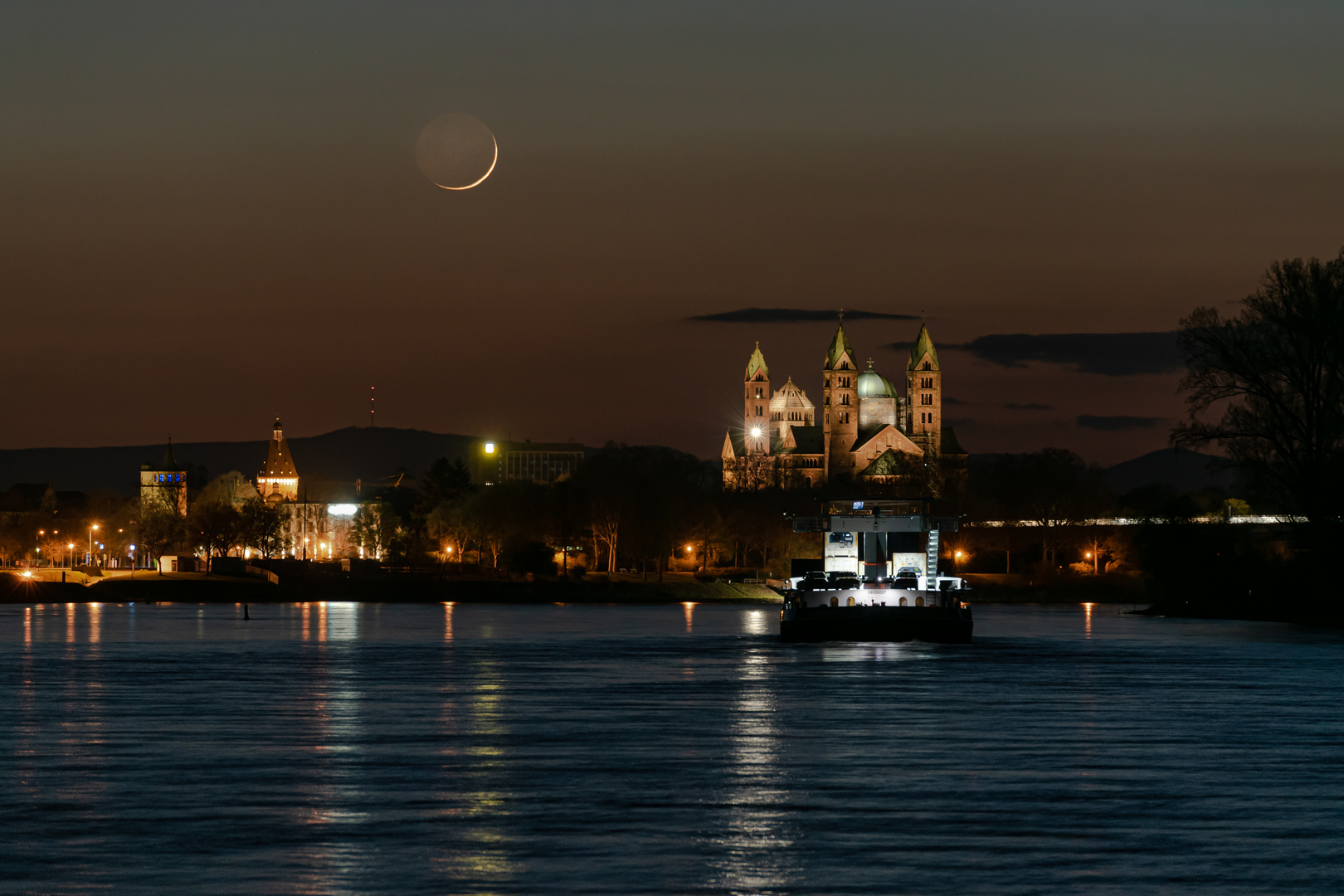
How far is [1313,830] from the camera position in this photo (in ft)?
70.5

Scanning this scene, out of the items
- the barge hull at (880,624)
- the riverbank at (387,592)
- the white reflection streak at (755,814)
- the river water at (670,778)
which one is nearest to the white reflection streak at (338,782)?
the river water at (670,778)

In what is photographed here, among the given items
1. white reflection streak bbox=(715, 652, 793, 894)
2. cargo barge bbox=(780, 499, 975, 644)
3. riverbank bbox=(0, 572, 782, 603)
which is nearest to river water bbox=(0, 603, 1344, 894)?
white reflection streak bbox=(715, 652, 793, 894)

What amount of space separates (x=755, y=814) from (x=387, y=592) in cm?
15189

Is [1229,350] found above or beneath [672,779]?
above

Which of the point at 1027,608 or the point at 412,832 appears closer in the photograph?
the point at 412,832

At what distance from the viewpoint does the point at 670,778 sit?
2667 centimetres

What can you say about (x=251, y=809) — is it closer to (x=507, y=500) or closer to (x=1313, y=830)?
(x=1313, y=830)

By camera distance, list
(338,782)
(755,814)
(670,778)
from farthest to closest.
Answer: (670,778), (338,782), (755,814)

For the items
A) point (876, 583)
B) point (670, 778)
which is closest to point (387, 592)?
point (876, 583)

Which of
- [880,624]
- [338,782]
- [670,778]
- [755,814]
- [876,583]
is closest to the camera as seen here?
[755,814]

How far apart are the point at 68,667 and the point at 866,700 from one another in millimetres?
27667

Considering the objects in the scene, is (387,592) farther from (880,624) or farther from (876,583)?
(880,624)

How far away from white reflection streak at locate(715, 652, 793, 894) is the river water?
0.25ft

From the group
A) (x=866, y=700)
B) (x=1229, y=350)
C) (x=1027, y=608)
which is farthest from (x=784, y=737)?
(x=1027, y=608)
